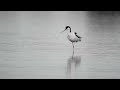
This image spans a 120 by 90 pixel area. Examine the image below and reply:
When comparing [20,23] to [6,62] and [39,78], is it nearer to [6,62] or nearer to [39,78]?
[6,62]

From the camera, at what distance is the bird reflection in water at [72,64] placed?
25.7 ft

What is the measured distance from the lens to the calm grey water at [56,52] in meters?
7.88

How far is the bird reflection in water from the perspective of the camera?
7.83 meters

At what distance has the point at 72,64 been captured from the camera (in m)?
8.66

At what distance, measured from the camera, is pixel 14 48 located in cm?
1039

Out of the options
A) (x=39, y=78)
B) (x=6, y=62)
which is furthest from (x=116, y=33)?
(x=39, y=78)

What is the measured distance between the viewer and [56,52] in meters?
9.93

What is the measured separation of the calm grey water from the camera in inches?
310

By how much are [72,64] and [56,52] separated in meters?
1.33

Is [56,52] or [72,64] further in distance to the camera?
[56,52]

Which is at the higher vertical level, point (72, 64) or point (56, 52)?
point (56, 52)
